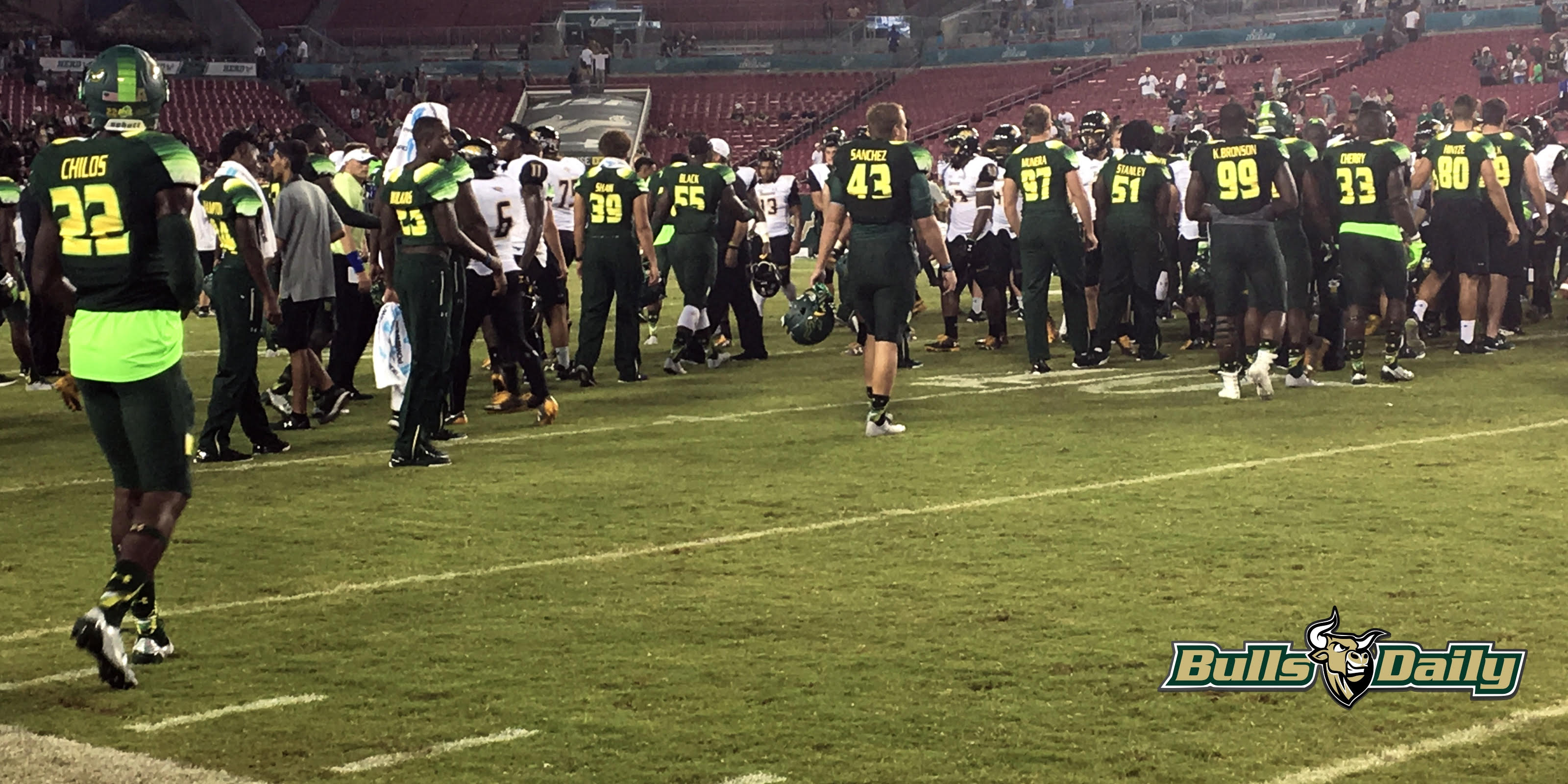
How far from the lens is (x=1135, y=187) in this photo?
1500 cm

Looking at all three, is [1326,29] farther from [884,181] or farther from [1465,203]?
[884,181]

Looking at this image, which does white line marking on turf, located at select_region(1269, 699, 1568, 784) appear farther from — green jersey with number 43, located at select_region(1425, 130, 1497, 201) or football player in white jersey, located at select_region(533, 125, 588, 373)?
green jersey with number 43, located at select_region(1425, 130, 1497, 201)

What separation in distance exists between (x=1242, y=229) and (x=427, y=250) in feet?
18.6

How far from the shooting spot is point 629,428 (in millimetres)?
12273

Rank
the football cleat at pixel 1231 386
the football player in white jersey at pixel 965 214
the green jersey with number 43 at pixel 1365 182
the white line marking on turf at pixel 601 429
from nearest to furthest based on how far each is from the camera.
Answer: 1. the white line marking on turf at pixel 601 429
2. the football cleat at pixel 1231 386
3. the green jersey with number 43 at pixel 1365 182
4. the football player in white jersey at pixel 965 214

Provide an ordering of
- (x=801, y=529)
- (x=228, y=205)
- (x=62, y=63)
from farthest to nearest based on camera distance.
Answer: (x=62, y=63)
(x=228, y=205)
(x=801, y=529)

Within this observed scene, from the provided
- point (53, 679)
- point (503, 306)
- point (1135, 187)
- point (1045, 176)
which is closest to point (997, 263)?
point (1135, 187)

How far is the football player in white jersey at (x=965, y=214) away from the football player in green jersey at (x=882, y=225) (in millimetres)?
4188

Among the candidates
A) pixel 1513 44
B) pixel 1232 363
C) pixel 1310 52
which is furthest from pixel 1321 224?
pixel 1310 52

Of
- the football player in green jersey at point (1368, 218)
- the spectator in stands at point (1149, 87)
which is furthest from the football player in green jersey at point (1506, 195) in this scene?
the spectator in stands at point (1149, 87)

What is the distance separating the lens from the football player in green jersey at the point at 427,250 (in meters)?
10.4

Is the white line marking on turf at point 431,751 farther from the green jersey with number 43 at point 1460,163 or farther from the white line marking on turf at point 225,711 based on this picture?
the green jersey with number 43 at point 1460,163

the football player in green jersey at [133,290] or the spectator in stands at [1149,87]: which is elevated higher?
the spectator in stands at [1149,87]

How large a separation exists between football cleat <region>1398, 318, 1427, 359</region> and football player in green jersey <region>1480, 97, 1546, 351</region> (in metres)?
0.58
